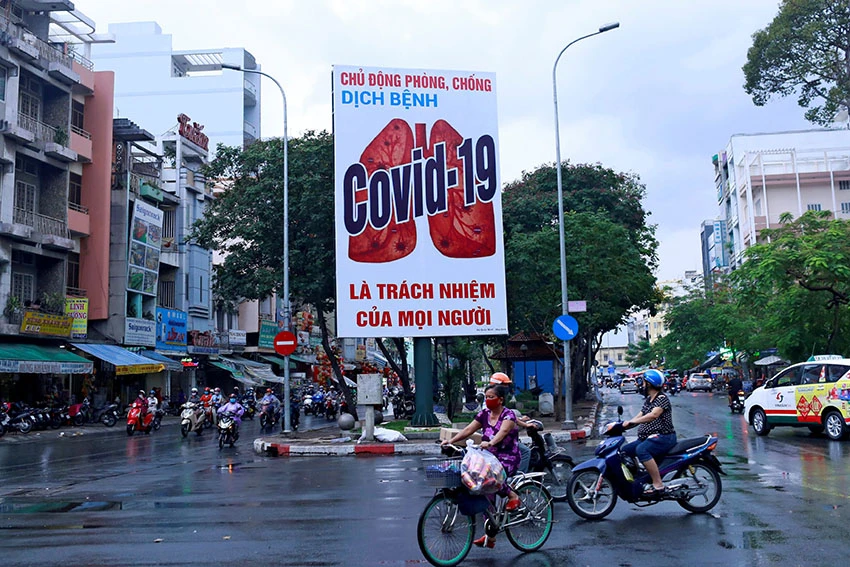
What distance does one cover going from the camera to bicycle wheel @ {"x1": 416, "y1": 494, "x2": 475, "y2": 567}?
6.82m

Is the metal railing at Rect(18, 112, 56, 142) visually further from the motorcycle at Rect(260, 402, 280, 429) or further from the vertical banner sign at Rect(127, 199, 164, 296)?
the motorcycle at Rect(260, 402, 280, 429)

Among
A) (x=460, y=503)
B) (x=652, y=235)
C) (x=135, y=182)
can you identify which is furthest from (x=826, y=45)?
(x=460, y=503)

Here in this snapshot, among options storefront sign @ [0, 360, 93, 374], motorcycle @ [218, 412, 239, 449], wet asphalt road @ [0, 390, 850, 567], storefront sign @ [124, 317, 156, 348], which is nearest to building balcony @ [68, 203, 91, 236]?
storefront sign @ [124, 317, 156, 348]

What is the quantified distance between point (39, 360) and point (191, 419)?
7822 mm

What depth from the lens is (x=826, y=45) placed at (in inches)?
1500

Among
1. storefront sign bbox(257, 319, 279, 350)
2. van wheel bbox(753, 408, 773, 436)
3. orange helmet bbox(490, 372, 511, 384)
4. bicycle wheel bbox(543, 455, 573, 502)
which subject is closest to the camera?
orange helmet bbox(490, 372, 511, 384)

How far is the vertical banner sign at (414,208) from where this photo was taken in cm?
2114

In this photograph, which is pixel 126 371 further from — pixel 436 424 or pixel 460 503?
pixel 460 503

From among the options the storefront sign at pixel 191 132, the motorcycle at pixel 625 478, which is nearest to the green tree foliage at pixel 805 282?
the motorcycle at pixel 625 478

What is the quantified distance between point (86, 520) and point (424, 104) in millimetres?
14686

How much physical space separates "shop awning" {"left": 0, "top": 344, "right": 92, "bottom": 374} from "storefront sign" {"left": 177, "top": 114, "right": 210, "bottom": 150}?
17.0 metres

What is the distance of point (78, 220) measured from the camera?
116ft

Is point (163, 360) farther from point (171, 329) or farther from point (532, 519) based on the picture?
point (532, 519)

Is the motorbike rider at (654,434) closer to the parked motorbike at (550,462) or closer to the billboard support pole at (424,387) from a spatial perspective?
the parked motorbike at (550,462)
